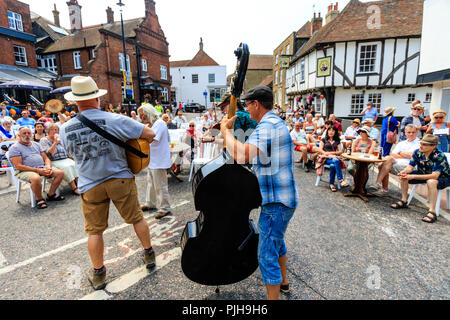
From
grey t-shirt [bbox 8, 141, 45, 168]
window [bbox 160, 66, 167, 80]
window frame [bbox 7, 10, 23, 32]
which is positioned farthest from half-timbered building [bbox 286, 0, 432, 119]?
window frame [bbox 7, 10, 23, 32]

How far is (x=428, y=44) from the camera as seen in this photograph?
371 inches

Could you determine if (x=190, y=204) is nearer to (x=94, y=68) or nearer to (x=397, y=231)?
(x=397, y=231)

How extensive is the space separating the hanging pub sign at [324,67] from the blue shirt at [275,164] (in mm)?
18357

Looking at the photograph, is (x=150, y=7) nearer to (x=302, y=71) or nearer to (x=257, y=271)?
(x=302, y=71)

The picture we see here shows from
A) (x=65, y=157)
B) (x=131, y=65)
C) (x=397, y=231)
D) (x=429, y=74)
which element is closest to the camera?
(x=397, y=231)

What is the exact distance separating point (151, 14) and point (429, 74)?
29507 mm

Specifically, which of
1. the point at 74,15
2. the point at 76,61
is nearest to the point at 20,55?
the point at 76,61

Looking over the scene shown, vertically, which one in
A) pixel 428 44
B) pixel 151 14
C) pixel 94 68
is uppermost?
pixel 151 14

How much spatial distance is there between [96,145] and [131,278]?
1460 mm

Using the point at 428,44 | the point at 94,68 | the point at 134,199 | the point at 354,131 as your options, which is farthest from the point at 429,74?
the point at 94,68

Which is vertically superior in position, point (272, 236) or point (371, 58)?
point (371, 58)

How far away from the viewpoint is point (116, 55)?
23719 millimetres
